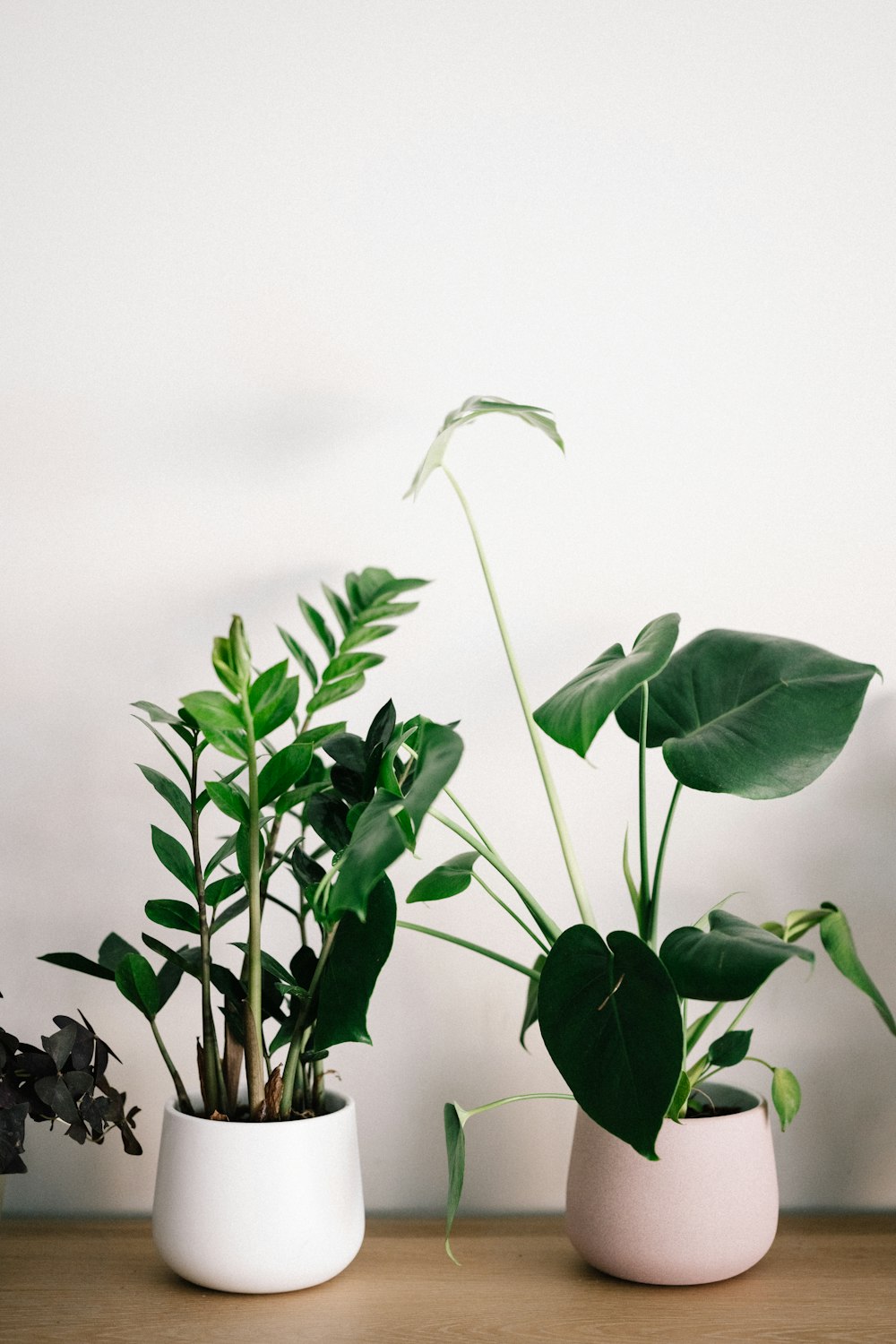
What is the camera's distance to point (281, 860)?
2.66 ft

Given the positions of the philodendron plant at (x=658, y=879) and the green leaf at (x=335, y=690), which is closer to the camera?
the philodendron plant at (x=658, y=879)

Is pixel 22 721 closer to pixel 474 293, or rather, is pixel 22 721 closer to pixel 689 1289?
pixel 474 293

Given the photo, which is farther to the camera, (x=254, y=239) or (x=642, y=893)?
(x=254, y=239)

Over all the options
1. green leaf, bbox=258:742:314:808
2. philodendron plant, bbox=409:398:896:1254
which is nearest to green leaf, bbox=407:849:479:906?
philodendron plant, bbox=409:398:896:1254

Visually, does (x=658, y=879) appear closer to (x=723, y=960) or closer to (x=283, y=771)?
(x=723, y=960)

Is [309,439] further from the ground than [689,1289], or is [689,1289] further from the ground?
[309,439]

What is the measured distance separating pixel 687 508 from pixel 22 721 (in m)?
0.65

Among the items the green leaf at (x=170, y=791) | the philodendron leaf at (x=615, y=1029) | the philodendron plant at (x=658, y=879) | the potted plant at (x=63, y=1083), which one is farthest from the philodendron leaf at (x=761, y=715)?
the potted plant at (x=63, y=1083)

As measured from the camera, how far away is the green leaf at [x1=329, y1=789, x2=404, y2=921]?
0.56 metres

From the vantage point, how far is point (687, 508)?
1009mm

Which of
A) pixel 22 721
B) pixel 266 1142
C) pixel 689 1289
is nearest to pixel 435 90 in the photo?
pixel 22 721

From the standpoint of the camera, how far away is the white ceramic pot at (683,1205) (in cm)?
77

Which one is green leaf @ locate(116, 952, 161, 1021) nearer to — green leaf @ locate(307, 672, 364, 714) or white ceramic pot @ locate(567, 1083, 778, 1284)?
green leaf @ locate(307, 672, 364, 714)

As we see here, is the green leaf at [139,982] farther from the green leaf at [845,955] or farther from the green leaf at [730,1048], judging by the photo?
the green leaf at [845,955]
